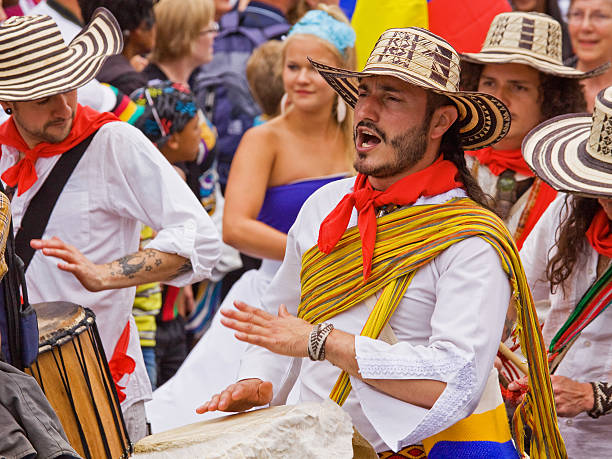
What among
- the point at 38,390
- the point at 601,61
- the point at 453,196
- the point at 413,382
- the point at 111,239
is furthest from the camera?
the point at 601,61

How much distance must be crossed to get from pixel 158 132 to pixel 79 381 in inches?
91.1

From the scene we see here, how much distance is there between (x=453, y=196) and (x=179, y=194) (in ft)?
4.55

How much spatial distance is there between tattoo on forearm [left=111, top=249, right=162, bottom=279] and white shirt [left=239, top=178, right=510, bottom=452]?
1085 millimetres

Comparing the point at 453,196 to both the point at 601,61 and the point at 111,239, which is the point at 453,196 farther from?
the point at 601,61

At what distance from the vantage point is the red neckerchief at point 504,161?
16.1 ft

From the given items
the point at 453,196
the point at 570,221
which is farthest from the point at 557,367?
the point at 453,196

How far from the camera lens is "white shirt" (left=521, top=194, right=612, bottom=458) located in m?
3.91

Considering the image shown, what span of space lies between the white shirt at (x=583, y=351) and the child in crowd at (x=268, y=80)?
8.88 feet

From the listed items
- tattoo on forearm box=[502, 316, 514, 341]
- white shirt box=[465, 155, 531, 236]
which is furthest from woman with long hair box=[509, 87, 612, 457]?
white shirt box=[465, 155, 531, 236]

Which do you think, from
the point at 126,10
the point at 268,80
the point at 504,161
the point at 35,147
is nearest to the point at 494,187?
the point at 504,161

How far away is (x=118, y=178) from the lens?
4211mm

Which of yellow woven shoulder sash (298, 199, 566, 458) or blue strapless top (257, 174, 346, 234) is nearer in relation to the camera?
yellow woven shoulder sash (298, 199, 566, 458)

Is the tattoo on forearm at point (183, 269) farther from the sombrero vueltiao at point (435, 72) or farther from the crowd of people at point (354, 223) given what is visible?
the sombrero vueltiao at point (435, 72)

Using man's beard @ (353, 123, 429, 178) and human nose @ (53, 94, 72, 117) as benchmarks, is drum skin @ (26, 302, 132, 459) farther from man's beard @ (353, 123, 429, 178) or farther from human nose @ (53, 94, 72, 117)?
man's beard @ (353, 123, 429, 178)
